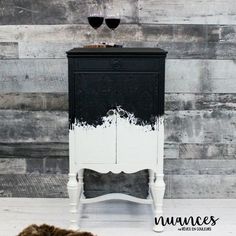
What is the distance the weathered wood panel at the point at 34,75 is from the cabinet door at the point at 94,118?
0.58 metres

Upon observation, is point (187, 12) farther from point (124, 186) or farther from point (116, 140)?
point (124, 186)

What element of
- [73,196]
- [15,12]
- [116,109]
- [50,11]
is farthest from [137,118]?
[15,12]

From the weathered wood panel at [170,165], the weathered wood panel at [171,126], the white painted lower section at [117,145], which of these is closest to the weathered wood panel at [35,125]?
the weathered wood panel at [171,126]

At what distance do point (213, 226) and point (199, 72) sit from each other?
0.97 meters

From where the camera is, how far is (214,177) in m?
2.63

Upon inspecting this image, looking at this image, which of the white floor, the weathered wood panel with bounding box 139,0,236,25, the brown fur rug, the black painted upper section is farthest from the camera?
the weathered wood panel with bounding box 139,0,236,25

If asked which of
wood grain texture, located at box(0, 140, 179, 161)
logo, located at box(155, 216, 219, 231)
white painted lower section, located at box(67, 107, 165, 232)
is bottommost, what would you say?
logo, located at box(155, 216, 219, 231)

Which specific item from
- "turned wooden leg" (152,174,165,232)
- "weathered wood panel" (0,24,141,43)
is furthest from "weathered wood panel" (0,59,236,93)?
"turned wooden leg" (152,174,165,232)

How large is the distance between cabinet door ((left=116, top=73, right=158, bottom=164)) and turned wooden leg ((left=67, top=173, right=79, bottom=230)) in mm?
263

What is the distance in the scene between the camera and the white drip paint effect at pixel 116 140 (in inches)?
80.4

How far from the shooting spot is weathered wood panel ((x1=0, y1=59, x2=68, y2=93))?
2557 millimetres

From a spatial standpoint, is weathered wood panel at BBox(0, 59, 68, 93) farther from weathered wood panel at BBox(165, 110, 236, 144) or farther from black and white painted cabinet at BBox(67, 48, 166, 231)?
weathered wood panel at BBox(165, 110, 236, 144)

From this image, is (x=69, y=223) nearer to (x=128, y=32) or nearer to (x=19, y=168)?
(x=19, y=168)

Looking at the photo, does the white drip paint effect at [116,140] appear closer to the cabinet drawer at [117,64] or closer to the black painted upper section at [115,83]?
the black painted upper section at [115,83]
